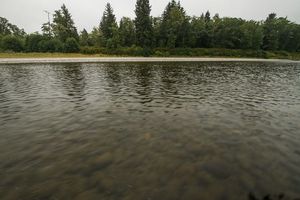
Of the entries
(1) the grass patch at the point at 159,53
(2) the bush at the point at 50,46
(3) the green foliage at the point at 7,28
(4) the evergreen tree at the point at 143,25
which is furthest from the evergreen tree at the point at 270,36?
(3) the green foliage at the point at 7,28

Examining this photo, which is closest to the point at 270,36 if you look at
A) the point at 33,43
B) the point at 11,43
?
the point at 33,43

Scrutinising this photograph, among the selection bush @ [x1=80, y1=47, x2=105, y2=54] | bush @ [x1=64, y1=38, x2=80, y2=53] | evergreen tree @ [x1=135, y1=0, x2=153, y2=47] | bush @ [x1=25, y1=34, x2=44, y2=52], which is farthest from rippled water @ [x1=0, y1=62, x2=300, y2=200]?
evergreen tree @ [x1=135, y1=0, x2=153, y2=47]

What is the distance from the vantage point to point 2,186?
5320 mm

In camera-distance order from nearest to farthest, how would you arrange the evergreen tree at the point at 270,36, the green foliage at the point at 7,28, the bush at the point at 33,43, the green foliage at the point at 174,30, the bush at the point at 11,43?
the bush at the point at 33,43
the bush at the point at 11,43
the green foliage at the point at 174,30
the evergreen tree at the point at 270,36
the green foliage at the point at 7,28

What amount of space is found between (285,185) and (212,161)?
7.02 feet

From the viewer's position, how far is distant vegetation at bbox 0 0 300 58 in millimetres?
69625

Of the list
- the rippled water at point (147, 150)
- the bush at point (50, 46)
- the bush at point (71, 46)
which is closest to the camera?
the rippled water at point (147, 150)

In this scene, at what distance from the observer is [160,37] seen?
81125 mm

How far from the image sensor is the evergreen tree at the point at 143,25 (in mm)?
77125

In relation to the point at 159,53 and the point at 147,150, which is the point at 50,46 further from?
the point at 147,150

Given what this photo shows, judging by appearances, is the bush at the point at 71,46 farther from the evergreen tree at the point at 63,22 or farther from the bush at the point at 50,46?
the evergreen tree at the point at 63,22

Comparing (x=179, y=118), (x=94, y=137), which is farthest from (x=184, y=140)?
(x=94, y=137)

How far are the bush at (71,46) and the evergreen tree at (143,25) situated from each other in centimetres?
2410

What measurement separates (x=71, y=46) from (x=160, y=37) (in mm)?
35969
